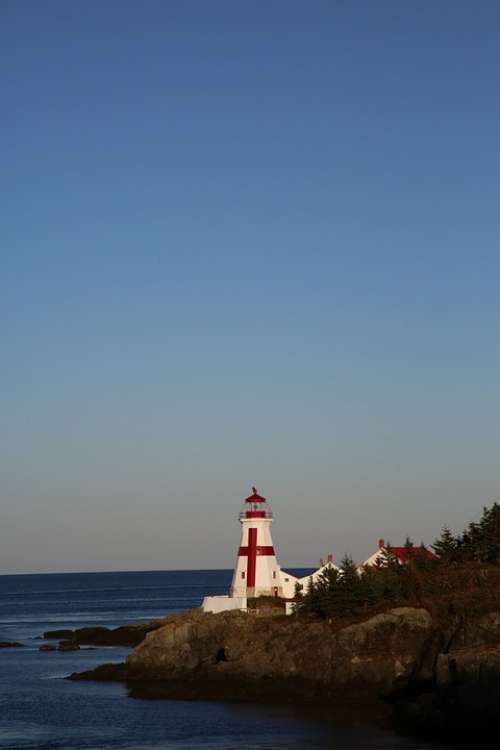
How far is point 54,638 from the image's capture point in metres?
94.1

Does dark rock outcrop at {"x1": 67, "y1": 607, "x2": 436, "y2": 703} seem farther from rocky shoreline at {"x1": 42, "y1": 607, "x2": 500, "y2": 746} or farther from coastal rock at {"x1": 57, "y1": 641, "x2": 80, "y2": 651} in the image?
coastal rock at {"x1": 57, "y1": 641, "x2": 80, "y2": 651}

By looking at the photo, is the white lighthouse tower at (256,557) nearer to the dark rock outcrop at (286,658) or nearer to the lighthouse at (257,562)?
the lighthouse at (257,562)

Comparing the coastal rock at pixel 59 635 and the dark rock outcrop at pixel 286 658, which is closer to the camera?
the dark rock outcrop at pixel 286 658

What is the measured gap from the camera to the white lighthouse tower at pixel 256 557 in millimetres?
71562

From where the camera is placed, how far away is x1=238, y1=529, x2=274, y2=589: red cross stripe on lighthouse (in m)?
71.8

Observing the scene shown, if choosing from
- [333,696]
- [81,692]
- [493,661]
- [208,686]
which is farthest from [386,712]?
[81,692]

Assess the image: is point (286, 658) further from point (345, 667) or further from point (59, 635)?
point (59, 635)

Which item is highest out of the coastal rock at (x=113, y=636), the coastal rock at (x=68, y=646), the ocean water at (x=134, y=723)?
the coastal rock at (x=113, y=636)

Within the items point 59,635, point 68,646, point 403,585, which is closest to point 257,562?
point 403,585

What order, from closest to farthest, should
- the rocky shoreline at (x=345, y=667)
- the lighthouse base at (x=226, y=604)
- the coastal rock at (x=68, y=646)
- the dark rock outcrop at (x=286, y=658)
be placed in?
the rocky shoreline at (x=345, y=667) < the dark rock outcrop at (x=286, y=658) < the lighthouse base at (x=226, y=604) < the coastal rock at (x=68, y=646)

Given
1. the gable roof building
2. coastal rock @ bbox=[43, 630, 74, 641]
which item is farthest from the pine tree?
coastal rock @ bbox=[43, 630, 74, 641]

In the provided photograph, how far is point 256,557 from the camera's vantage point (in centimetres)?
7238

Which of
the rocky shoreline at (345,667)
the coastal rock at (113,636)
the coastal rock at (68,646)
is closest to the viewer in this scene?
the rocky shoreline at (345,667)

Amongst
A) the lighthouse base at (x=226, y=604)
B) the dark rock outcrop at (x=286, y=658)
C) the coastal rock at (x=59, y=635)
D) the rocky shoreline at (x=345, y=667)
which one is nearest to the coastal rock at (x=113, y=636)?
the coastal rock at (x=59, y=635)
